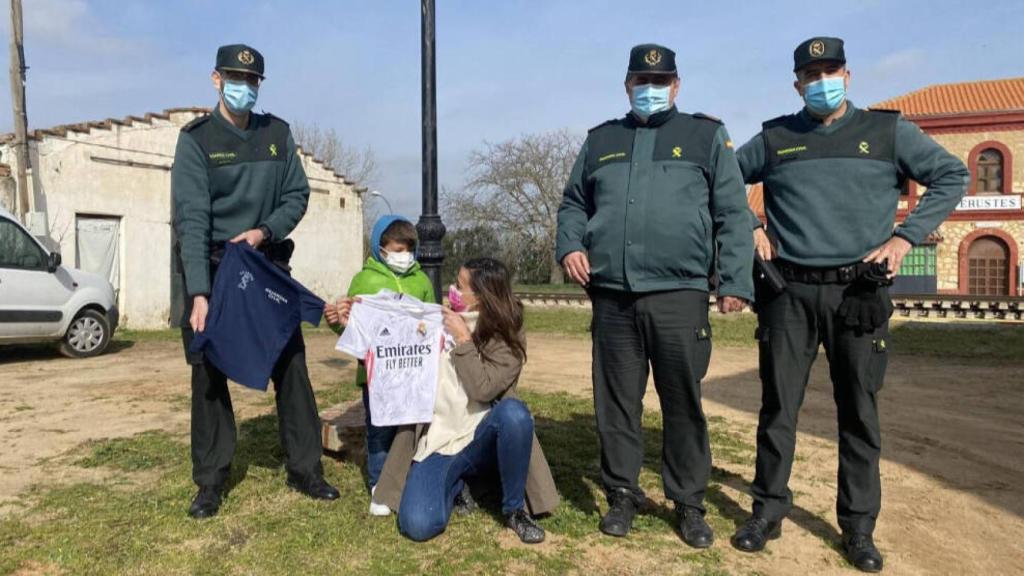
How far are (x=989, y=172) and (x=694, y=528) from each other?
3327 cm

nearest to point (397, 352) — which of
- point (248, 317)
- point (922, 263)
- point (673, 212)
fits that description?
point (248, 317)

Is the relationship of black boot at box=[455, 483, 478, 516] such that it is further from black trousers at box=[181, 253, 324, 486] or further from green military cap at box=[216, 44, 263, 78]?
green military cap at box=[216, 44, 263, 78]

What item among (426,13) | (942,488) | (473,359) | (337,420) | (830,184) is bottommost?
(942,488)

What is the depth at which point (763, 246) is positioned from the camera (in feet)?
11.6

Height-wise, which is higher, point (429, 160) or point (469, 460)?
point (429, 160)

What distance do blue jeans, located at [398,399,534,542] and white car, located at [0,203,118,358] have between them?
27.1 feet

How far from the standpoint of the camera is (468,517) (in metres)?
3.70

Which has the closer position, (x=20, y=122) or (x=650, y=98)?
(x=650, y=98)

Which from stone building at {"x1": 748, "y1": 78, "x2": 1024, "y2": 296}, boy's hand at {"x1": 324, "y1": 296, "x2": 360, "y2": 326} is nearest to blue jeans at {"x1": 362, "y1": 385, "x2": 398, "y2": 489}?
boy's hand at {"x1": 324, "y1": 296, "x2": 360, "y2": 326}

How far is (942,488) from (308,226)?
56.5 feet

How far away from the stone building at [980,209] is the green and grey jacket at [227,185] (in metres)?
27.6

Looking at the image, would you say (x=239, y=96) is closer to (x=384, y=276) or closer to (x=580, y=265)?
(x=384, y=276)

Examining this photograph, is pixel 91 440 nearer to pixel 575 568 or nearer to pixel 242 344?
pixel 242 344

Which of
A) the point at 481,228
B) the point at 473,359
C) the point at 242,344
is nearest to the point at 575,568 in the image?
the point at 473,359
